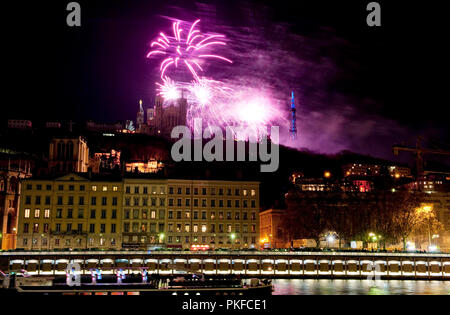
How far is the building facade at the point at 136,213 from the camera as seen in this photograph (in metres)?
93.9

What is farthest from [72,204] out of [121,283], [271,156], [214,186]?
[271,156]

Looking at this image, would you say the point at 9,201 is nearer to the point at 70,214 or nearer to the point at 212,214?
the point at 70,214

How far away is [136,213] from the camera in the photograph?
97500 mm

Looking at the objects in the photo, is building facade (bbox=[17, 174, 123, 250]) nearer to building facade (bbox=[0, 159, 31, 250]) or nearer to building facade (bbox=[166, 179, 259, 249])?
building facade (bbox=[0, 159, 31, 250])

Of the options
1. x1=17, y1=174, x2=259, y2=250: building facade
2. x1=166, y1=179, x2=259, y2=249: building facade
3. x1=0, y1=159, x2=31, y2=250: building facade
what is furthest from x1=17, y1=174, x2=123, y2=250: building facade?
x1=166, y1=179, x2=259, y2=249: building facade

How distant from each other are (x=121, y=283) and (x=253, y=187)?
52.6m

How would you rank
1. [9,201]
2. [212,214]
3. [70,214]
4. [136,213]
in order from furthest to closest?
[9,201] < [212,214] < [136,213] < [70,214]

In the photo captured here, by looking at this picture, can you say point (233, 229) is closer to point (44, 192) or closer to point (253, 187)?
point (253, 187)

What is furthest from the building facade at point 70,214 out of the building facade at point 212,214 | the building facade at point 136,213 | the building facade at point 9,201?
the building facade at point 212,214

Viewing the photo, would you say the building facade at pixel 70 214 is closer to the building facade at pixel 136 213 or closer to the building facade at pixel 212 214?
the building facade at pixel 136 213

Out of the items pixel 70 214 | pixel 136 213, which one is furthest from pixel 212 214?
pixel 70 214

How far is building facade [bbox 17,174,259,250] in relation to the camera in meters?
93.9

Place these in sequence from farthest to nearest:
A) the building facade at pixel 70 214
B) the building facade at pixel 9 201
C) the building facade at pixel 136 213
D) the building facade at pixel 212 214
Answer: the building facade at pixel 9 201
the building facade at pixel 212 214
the building facade at pixel 136 213
the building facade at pixel 70 214

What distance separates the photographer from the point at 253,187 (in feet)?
340
